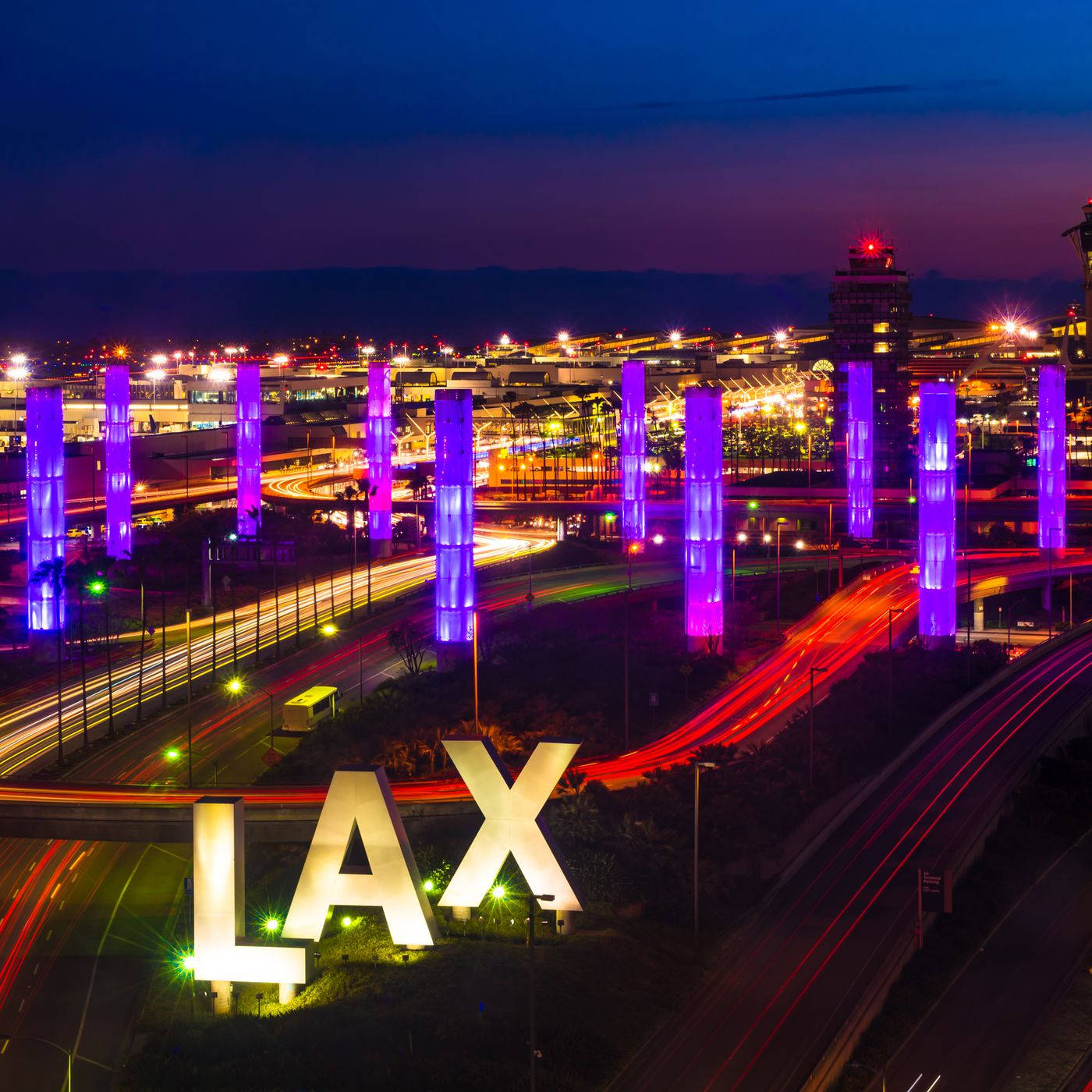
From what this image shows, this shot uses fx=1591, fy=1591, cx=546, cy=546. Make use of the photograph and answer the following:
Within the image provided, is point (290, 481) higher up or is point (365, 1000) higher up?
point (290, 481)

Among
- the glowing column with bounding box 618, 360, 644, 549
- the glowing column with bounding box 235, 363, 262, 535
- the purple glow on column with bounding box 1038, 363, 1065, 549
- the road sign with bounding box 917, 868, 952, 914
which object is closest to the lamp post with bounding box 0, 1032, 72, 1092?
the road sign with bounding box 917, 868, 952, 914

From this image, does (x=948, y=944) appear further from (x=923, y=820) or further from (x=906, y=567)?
(x=906, y=567)

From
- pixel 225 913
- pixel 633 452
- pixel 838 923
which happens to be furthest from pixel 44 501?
pixel 838 923

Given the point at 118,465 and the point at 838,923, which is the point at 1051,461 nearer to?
the point at 118,465

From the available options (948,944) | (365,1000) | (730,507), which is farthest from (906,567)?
(365,1000)

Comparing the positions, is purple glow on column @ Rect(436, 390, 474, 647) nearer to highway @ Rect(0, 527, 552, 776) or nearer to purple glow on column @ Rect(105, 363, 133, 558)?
highway @ Rect(0, 527, 552, 776)

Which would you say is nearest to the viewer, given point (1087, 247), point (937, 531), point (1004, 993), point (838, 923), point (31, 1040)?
point (31, 1040)
